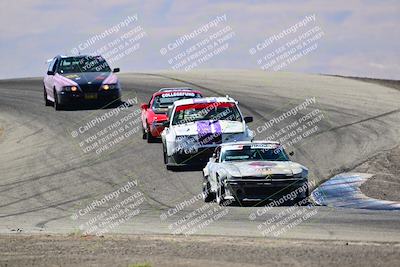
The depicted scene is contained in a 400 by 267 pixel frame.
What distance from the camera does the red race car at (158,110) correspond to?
23.1 metres

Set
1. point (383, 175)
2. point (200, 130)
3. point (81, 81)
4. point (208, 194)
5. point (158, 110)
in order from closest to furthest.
Answer: point (208, 194)
point (383, 175)
point (200, 130)
point (158, 110)
point (81, 81)

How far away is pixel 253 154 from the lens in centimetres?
1720

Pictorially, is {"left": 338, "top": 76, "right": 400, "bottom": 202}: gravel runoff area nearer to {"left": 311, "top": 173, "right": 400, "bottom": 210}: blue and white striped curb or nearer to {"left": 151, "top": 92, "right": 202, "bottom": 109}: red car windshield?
{"left": 311, "top": 173, "right": 400, "bottom": 210}: blue and white striped curb

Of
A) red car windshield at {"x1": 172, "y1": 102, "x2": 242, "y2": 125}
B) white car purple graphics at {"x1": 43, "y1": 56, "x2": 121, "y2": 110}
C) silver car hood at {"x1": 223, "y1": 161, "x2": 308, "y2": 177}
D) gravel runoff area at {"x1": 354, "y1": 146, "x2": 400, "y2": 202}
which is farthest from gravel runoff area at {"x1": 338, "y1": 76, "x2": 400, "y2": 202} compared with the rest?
white car purple graphics at {"x1": 43, "y1": 56, "x2": 121, "y2": 110}

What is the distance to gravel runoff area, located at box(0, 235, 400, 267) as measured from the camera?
1048 cm

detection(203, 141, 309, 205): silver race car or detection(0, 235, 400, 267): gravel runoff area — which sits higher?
detection(0, 235, 400, 267): gravel runoff area

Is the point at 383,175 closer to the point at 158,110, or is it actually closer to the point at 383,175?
the point at 383,175

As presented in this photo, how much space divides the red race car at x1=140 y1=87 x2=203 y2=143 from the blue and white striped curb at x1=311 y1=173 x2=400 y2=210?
5356mm

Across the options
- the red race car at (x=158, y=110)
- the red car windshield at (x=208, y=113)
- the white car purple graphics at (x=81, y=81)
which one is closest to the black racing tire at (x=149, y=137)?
the red race car at (x=158, y=110)

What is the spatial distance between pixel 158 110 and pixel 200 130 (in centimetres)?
357

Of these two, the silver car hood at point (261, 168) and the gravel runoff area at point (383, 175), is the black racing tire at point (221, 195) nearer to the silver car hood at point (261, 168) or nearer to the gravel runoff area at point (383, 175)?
the silver car hood at point (261, 168)

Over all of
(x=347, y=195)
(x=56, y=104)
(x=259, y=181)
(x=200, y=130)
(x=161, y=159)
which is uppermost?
(x=56, y=104)

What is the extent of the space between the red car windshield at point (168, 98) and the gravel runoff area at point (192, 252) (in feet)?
37.0

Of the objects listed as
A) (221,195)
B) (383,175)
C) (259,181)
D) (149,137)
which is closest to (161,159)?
(149,137)
